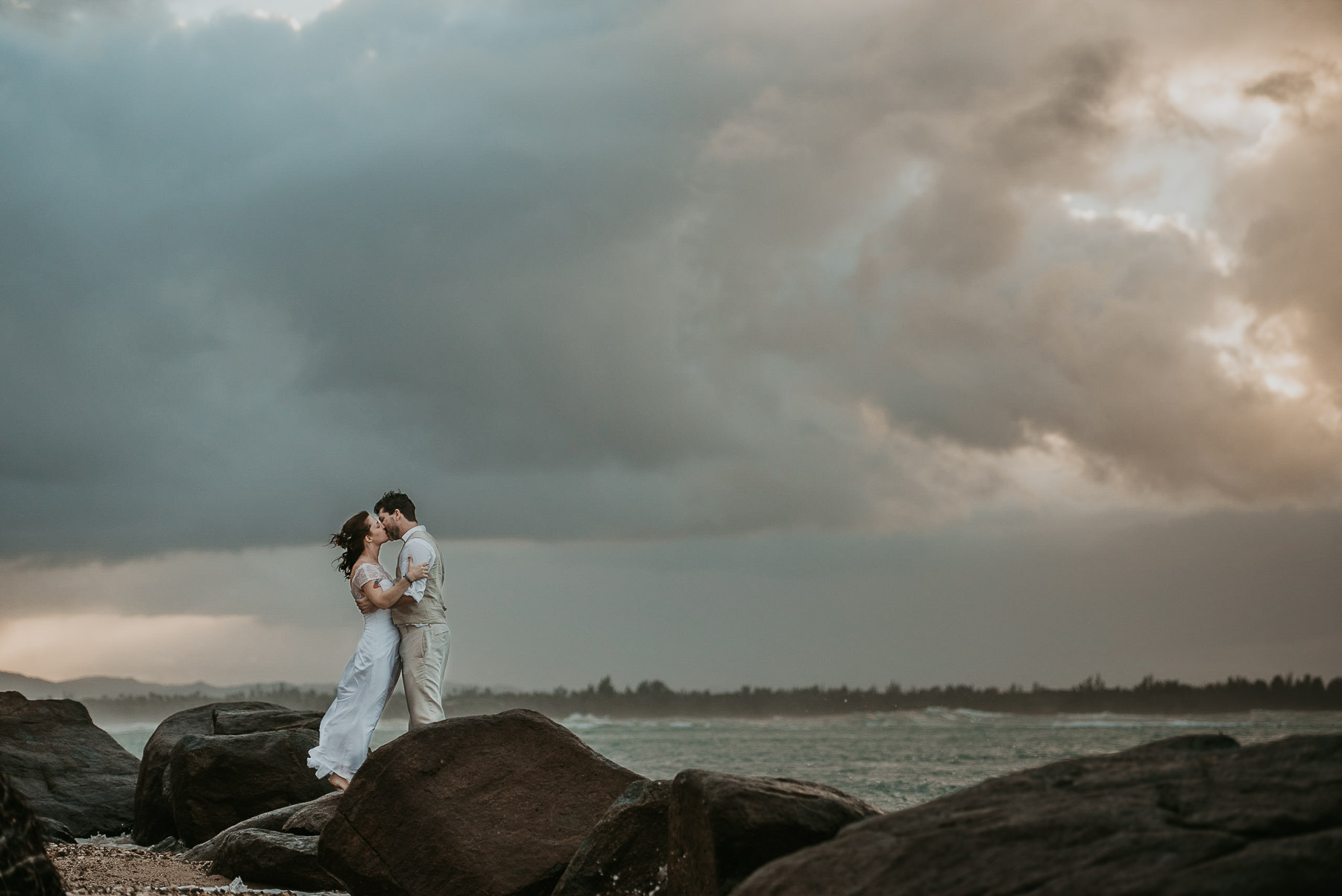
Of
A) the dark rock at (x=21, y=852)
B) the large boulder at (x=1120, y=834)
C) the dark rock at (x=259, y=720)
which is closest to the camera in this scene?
the large boulder at (x=1120, y=834)

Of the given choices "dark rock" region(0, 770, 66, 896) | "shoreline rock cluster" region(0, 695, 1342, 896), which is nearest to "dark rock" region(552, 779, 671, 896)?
"shoreline rock cluster" region(0, 695, 1342, 896)

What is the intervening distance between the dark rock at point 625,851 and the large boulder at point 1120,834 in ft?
7.34

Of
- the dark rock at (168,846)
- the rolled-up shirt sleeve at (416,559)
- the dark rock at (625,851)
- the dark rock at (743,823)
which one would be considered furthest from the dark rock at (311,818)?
the dark rock at (743,823)

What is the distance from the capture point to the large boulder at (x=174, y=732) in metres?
12.4

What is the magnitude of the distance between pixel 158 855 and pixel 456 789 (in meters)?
4.41

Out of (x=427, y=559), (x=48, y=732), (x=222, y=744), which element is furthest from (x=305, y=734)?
(x=48, y=732)

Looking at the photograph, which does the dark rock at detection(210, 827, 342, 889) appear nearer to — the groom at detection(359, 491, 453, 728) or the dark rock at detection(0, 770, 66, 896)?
the groom at detection(359, 491, 453, 728)

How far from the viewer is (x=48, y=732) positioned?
1466 centimetres

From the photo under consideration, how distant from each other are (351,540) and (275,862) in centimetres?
403

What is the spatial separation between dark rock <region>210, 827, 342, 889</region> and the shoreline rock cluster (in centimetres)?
2

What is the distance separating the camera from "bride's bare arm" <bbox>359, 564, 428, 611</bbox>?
1135cm

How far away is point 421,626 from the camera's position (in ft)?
38.2

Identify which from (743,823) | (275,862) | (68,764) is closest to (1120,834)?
(743,823)

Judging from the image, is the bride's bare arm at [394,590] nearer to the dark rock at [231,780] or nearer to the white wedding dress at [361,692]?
the white wedding dress at [361,692]
